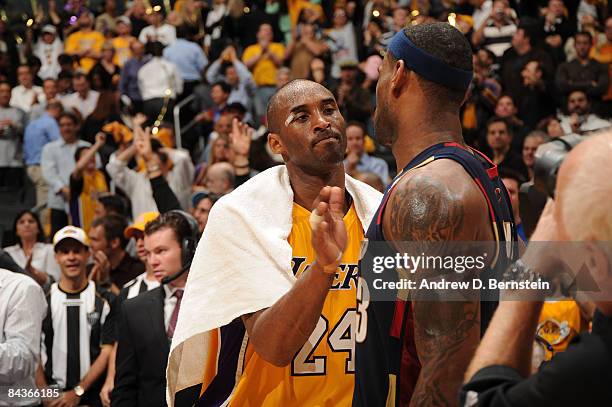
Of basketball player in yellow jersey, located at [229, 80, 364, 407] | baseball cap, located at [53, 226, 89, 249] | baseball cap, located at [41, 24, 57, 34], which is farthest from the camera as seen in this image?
baseball cap, located at [41, 24, 57, 34]

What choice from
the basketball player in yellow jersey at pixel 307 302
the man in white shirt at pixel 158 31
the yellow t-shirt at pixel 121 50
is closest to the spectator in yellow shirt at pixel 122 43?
the yellow t-shirt at pixel 121 50

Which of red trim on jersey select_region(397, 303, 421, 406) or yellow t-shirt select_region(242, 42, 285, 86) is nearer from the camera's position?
red trim on jersey select_region(397, 303, 421, 406)

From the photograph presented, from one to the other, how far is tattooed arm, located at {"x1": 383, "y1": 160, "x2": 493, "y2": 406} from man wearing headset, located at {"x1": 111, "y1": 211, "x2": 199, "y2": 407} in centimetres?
305

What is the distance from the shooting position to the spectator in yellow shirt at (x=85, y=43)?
1697 cm

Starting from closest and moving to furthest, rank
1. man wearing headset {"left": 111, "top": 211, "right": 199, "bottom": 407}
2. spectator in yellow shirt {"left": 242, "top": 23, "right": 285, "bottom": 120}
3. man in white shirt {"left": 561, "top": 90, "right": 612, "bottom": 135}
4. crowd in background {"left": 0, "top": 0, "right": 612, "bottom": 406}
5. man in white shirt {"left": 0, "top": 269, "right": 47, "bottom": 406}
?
man in white shirt {"left": 0, "top": 269, "right": 47, "bottom": 406}, man wearing headset {"left": 111, "top": 211, "right": 199, "bottom": 407}, crowd in background {"left": 0, "top": 0, "right": 612, "bottom": 406}, man in white shirt {"left": 561, "top": 90, "right": 612, "bottom": 135}, spectator in yellow shirt {"left": 242, "top": 23, "right": 285, "bottom": 120}

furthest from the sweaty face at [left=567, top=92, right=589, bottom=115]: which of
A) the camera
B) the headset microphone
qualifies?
the camera

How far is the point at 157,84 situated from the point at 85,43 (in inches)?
125

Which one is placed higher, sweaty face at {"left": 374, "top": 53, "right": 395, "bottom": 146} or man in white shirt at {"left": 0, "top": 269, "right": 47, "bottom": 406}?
sweaty face at {"left": 374, "top": 53, "right": 395, "bottom": 146}

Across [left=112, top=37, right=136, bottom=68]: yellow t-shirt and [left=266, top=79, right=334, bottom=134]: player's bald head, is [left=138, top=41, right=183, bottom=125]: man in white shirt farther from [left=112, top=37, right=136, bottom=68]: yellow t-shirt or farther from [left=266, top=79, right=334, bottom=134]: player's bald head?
[left=266, top=79, right=334, bottom=134]: player's bald head

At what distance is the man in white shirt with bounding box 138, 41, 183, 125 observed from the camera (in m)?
14.7

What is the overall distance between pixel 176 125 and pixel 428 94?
11487 millimetres

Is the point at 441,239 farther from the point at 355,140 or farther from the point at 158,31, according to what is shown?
the point at 158,31

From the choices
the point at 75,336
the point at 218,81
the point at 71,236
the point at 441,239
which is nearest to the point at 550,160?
the point at 441,239

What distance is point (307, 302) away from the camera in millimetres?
3291
